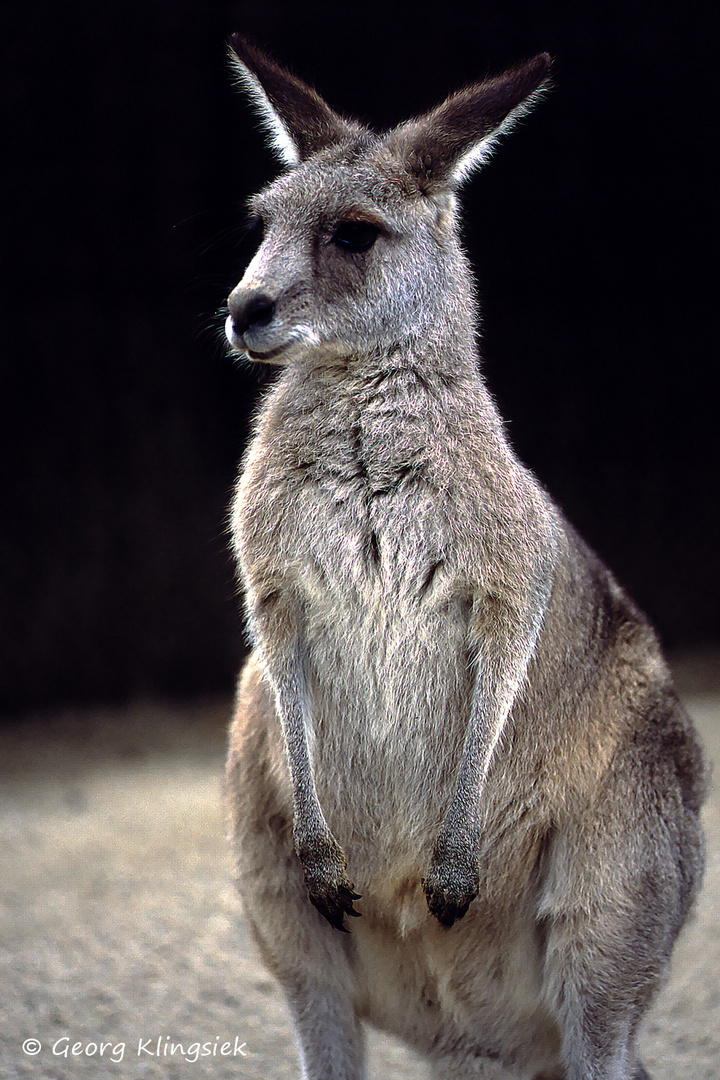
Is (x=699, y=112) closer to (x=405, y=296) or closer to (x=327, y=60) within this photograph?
(x=327, y=60)

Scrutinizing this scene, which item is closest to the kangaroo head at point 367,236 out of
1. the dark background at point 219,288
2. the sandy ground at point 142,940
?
the sandy ground at point 142,940

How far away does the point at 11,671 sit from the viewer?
300 inches

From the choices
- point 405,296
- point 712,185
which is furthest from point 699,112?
point 405,296

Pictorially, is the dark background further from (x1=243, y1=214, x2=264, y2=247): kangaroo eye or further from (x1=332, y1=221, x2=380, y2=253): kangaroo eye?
(x1=332, y1=221, x2=380, y2=253): kangaroo eye

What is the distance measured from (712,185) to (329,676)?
250 inches

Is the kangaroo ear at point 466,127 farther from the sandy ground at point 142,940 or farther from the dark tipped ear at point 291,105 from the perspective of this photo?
the sandy ground at point 142,940

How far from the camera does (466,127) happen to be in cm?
288

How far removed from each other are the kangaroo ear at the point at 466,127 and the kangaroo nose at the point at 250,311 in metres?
0.59

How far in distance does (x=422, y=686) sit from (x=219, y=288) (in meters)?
5.31

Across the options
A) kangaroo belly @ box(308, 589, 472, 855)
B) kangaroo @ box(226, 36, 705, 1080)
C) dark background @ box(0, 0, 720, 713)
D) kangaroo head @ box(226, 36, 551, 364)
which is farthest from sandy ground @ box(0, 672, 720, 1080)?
kangaroo head @ box(226, 36, 551, 364)

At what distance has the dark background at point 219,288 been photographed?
7242mm

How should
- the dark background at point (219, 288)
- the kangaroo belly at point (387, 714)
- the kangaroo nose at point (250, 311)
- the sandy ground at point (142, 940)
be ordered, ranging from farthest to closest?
the dark background at point (219, 288), the sandy ground at point (142, 940), the kangaroo belly at point (387, 714), the kangaroo nose at point (250, 311)

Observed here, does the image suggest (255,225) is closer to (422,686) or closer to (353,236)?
(353,236)

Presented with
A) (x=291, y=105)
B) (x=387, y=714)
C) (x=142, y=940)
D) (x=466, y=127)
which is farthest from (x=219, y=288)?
(x=387, y=714)
